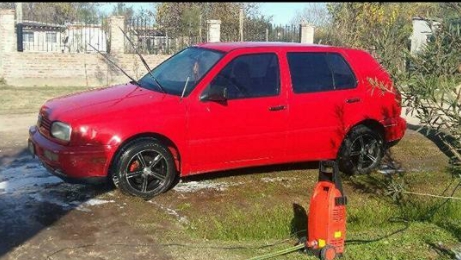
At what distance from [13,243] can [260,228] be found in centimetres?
237

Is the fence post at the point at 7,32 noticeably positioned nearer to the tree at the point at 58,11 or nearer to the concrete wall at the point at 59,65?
the concrete wall at the point at 59,65

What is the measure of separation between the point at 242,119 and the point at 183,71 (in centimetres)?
95

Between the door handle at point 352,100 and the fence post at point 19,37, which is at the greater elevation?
the fence post at point 19,37

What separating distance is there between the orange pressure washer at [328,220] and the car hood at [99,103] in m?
2.18

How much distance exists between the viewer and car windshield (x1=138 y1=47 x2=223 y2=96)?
617 centimetres

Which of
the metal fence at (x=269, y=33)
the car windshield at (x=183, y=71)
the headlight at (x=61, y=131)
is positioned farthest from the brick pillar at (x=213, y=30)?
the headlight at (x=61, y=131)

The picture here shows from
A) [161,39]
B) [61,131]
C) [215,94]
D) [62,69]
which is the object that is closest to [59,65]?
[62,69]

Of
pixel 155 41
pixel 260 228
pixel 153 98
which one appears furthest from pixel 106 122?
pixel 155 41

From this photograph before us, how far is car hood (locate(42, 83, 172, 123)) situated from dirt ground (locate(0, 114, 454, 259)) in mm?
912

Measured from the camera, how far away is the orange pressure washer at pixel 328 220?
4.50 meters

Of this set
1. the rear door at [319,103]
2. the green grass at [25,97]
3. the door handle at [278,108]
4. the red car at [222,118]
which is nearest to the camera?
the red car at [222,118]

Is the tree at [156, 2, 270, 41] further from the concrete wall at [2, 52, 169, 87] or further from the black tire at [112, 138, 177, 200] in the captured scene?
the black tire at [112, 138, 177, 200]

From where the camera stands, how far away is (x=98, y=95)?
20.0 ft

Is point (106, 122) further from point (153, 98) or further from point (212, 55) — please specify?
point (212, 55)
